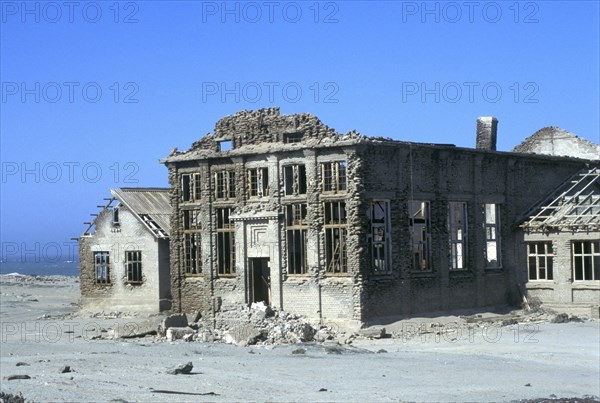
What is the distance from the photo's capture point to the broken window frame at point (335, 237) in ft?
117

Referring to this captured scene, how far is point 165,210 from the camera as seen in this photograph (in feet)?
152

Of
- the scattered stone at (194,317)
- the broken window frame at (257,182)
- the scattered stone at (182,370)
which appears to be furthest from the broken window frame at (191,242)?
the scattered stone at (182,370)

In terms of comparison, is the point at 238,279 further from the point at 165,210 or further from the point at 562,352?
the point at 562,352

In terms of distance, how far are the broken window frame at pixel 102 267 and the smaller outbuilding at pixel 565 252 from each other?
18.4 meters

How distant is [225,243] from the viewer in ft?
130

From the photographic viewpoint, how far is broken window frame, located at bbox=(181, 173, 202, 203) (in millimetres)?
40719

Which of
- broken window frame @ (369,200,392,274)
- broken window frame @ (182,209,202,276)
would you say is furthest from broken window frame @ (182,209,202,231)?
broken window frame @ (369,200,392,274)

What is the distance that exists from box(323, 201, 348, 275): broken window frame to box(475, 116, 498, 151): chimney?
39.8ft

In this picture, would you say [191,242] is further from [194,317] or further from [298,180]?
[298,180]

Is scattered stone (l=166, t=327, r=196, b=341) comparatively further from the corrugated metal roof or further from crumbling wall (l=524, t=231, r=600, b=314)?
crumbling wall (l=524, t=231, r=600, b=314)

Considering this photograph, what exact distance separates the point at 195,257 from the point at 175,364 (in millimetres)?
13972

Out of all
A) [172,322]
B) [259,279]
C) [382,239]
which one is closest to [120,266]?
[172,322]

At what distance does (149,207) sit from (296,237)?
11.3 meters

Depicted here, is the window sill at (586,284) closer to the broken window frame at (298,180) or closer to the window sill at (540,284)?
the window sill at (540,284)
